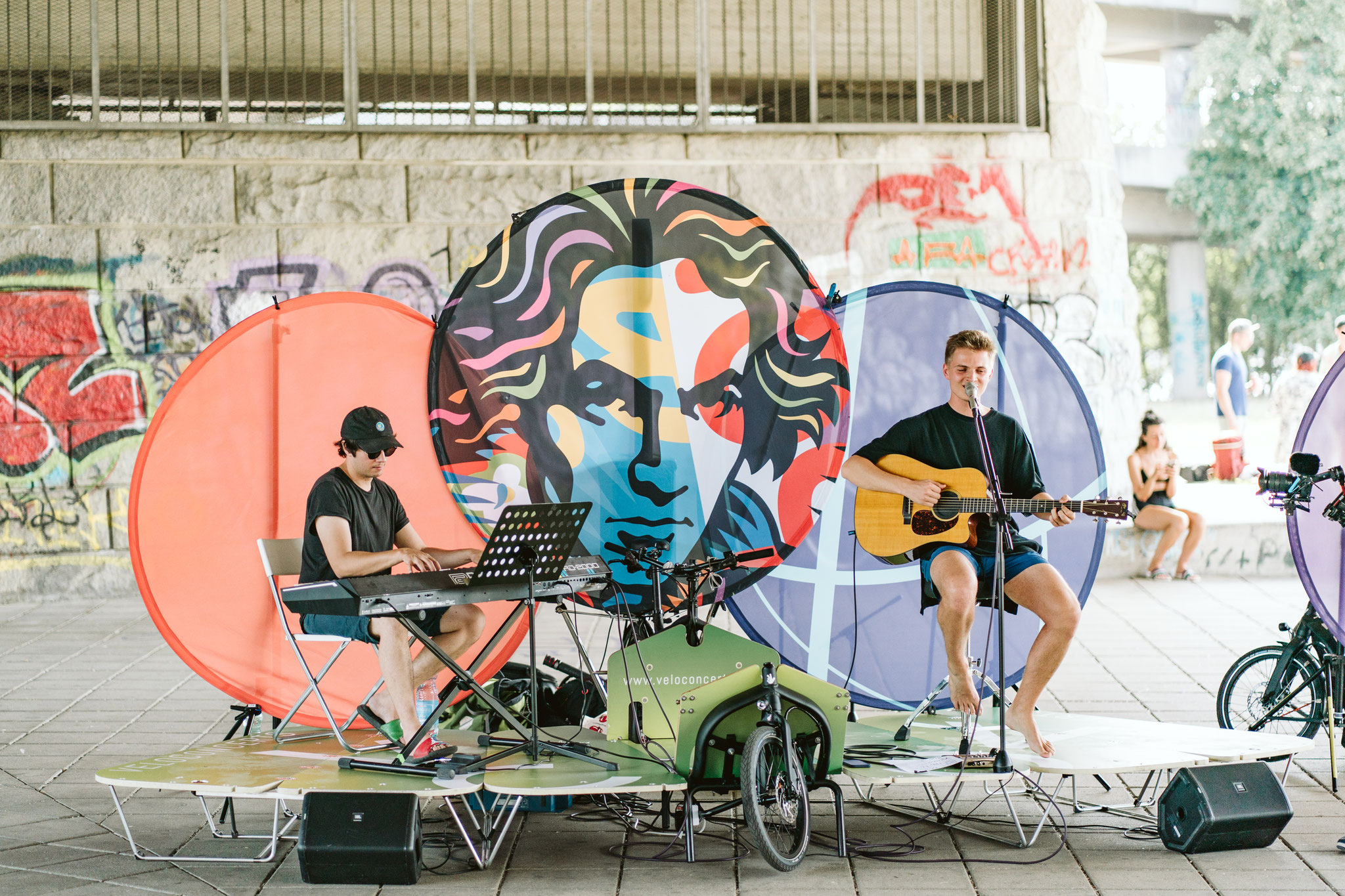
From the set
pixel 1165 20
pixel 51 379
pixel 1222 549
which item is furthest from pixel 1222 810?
pixel 1165 20

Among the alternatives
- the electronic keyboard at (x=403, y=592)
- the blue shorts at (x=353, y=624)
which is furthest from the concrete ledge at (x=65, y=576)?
the electronic keyboard at (x=403, y=592)

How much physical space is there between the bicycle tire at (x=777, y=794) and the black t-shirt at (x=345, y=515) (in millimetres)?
1714

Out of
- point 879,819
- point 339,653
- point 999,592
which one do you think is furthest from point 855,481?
point 339,653

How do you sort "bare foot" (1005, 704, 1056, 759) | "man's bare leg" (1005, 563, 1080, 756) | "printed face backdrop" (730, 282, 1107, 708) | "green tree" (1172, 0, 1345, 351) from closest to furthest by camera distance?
"bare foot" (1005, 704, 1056, 759), "man's bare leg" (1005, 563, 1080, 756), "printed face backdrop" (730, 282, 1107, 708), "green tree" (1172, 0, 1345, 351)

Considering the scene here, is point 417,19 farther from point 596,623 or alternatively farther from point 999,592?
point 999,592

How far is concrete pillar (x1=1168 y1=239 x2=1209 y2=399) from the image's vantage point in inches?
838

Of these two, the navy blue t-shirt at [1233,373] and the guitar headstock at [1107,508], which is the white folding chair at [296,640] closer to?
the guitar headstock at [1107,508]

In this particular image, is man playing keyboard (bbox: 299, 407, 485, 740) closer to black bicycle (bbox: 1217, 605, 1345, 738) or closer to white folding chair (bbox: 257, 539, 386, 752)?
white folding chair (bbox: 257, 539, 386, 752)

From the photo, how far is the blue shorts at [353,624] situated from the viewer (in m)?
4.79

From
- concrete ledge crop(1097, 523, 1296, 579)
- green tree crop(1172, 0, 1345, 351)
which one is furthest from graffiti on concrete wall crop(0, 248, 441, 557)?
green tree crop(1172, 0, 1345, 351)

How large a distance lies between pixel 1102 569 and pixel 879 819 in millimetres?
5607

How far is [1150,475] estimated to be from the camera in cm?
938

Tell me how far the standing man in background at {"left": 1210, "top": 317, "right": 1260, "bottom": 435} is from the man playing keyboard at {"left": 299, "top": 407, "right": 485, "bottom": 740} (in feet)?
25.3

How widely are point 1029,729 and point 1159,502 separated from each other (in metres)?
5.43
